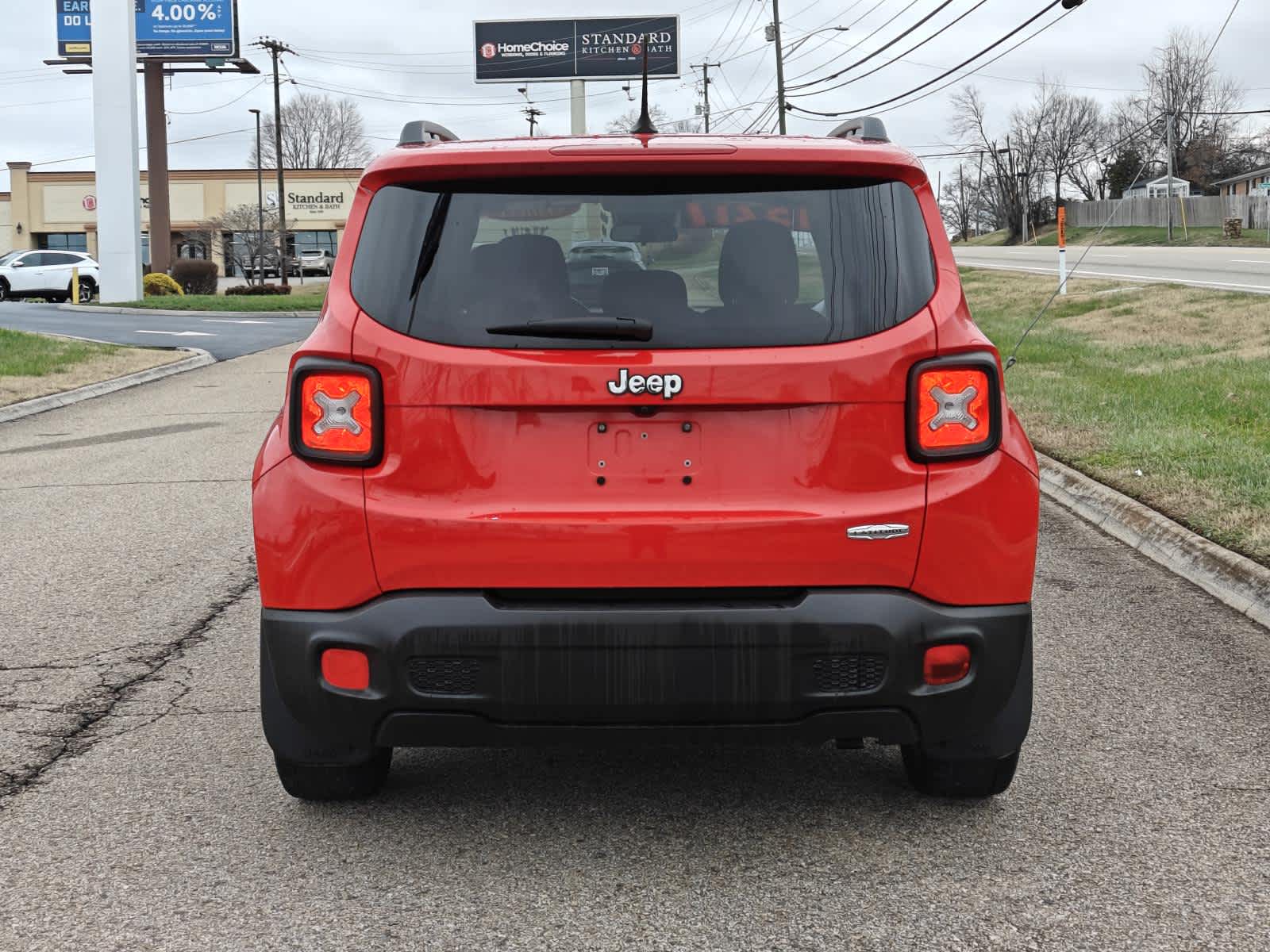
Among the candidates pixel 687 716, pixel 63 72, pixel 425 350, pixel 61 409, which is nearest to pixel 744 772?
pixel 687 716

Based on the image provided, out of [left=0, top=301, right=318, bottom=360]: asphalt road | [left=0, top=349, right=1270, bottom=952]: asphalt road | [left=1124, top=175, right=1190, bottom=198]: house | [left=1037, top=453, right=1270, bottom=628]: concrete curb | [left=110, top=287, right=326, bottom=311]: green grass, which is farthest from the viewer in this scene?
[left=1124, top=175, right=1190, bottom=198]: house

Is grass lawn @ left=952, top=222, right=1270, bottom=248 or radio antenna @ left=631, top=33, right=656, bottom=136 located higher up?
grass lawn @ left=952, top=222, right=1270, bottom=248

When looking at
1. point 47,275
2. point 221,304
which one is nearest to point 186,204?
point 47,275

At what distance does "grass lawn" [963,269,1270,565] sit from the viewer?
26.8 ft

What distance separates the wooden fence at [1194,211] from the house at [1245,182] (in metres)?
8.57

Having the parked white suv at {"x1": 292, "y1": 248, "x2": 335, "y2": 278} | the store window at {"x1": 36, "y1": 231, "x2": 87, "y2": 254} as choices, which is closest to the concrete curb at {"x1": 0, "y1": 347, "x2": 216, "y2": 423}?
the parked white suv at {"x1": 292, "y1": 248, "x2": 335, "y2": 278}

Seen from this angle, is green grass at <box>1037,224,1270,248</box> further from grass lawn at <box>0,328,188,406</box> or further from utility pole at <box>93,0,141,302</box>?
grass lawn at <box>0,328,188,406</box>

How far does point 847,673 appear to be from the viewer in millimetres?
3389

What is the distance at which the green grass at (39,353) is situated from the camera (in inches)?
724

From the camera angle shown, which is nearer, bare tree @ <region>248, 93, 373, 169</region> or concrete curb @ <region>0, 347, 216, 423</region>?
concrete curb @ <region>0, 347, 216, 423</region>

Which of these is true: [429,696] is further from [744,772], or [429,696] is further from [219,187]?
[219,187]

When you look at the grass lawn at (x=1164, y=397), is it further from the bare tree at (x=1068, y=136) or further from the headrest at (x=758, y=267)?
the bare tree at (x=1068, y=136)

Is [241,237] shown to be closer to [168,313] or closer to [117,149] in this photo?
[117,149]

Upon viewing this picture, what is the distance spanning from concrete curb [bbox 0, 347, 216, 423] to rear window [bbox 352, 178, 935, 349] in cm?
1287
